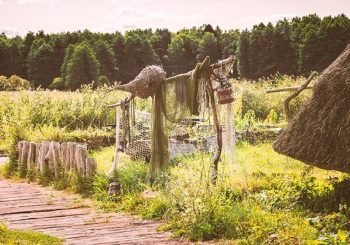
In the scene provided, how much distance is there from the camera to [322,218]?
21.1 ft

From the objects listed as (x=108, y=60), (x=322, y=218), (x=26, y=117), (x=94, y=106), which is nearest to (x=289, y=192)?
(x=322, y=218)

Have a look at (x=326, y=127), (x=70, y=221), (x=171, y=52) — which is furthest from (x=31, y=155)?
(x=171, y=52)

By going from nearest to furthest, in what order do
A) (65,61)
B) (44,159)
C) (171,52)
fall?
(44,159)
(65,61)
(171,52)

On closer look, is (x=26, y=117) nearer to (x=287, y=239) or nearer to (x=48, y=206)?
(x=48, y=206)

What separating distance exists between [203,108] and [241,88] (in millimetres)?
10365

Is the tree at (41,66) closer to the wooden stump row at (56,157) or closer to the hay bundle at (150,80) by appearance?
the wooden stump row at (56,157)

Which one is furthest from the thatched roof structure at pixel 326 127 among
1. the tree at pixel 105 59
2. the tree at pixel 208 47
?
the tree at pixel 208 47

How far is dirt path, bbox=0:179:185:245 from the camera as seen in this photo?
21.6 ft

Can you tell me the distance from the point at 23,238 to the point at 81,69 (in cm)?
5551

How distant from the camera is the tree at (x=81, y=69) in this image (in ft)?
199

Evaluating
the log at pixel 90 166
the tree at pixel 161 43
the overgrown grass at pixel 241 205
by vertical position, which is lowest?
the overgrown grass at pixel 241 205

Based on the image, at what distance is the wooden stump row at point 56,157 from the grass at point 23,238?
2.93m

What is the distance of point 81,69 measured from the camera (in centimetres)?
6088

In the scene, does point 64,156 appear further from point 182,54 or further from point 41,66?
point 182,54
